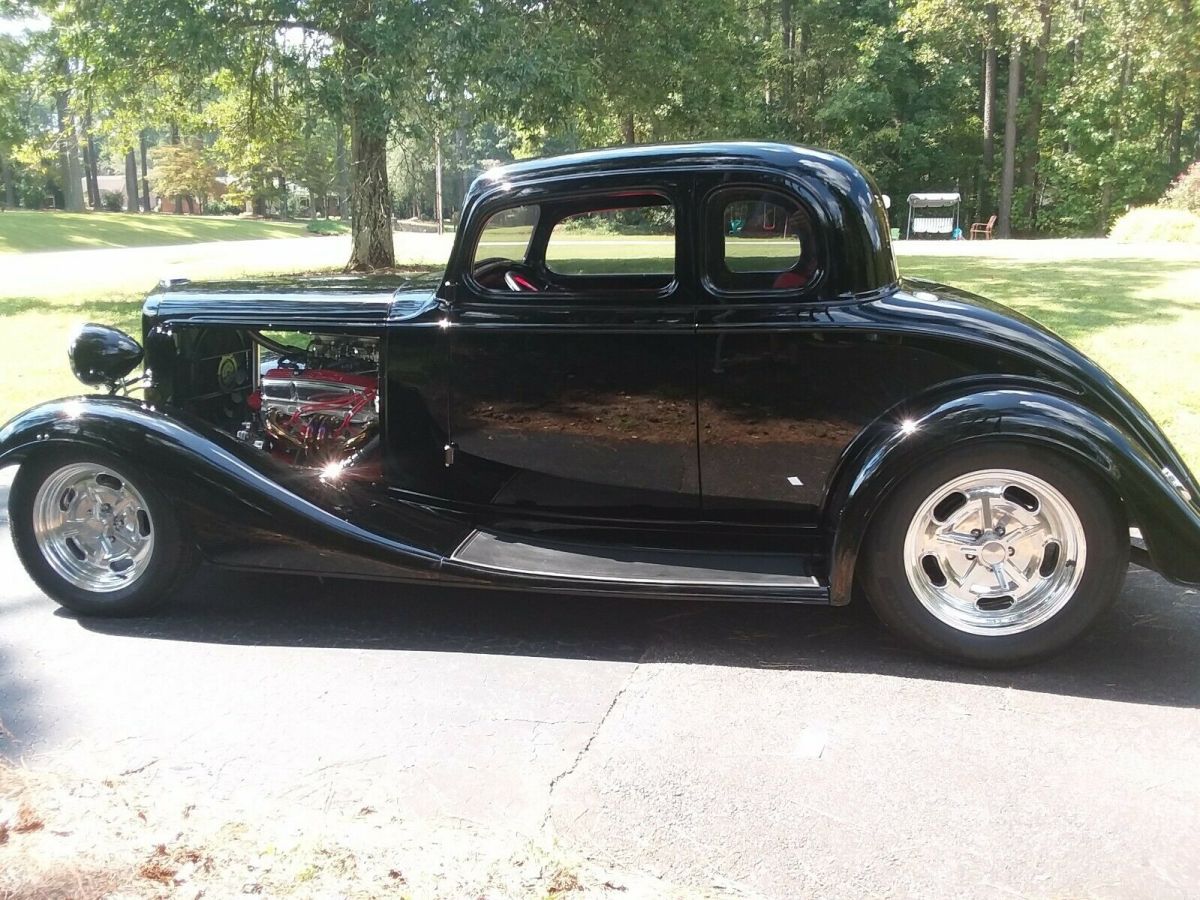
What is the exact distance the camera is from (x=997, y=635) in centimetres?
332

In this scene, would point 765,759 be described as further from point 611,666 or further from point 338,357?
point 338,357

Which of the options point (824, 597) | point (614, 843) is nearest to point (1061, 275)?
point (824, 597)

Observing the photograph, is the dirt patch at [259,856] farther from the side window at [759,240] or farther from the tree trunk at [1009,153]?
the tree trunk at [1009,153]

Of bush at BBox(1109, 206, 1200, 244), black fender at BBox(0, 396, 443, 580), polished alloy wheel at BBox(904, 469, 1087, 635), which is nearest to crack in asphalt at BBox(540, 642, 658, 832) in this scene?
black fender at BBox(0, 396, 443, 580)

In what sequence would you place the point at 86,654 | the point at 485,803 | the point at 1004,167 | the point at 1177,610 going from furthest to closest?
1. the point at 1004,167
2. the point at 1177,610
3. the point at 86,654
4. the point at 485,803

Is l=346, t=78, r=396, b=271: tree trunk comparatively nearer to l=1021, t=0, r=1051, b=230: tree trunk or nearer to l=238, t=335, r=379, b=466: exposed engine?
l=238, t=335, r=379, b=466: exposed engine

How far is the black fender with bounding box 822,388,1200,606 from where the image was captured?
316 cm

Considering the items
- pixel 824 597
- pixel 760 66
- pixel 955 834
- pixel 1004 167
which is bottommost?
pixel 955 834

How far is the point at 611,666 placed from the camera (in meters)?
3.42

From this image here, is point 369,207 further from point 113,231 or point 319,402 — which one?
point 113,231

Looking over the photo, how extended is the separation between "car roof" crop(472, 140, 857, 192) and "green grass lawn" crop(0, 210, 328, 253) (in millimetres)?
32683

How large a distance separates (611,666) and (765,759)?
0.77m

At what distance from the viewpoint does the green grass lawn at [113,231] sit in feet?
111

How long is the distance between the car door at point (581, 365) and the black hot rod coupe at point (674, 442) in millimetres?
12
